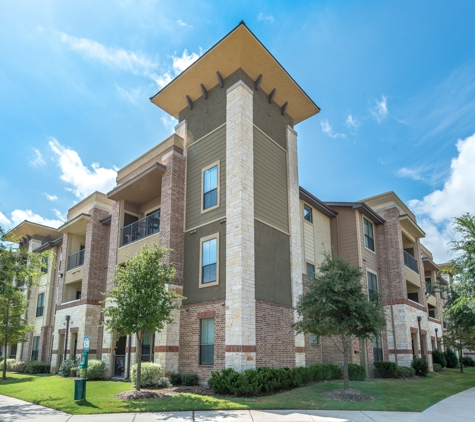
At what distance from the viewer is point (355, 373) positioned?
20484mm

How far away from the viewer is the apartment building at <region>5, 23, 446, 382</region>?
17.1m

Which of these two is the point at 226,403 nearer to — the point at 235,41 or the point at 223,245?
the point at 223,245

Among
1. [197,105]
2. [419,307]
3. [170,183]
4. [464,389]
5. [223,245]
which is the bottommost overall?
[464,389]

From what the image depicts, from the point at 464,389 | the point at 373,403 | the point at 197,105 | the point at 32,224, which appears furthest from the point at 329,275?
the point at 32,224

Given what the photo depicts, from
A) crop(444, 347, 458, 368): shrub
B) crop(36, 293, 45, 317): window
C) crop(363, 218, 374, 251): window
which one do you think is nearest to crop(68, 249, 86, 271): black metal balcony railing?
crop(36, 293, 45, 317): window

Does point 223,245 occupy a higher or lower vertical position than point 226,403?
higher

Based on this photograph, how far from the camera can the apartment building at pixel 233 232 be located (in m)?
17.1

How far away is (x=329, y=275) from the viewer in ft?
50.0

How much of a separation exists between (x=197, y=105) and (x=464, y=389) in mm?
18507

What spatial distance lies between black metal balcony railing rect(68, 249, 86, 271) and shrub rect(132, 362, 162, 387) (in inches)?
529

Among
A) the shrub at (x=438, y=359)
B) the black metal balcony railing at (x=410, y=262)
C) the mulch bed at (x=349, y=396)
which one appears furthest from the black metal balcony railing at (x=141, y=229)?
the shrub at (x=438, y=359)

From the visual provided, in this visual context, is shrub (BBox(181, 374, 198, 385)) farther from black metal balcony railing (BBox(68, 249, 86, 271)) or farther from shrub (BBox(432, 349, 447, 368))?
shrub (BBox(432, 349, 447, 368))

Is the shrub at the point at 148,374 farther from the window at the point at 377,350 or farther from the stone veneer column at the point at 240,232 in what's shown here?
the window at the point at 377,350

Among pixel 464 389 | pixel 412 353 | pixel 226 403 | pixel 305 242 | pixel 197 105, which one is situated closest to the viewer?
pixel 226 403
